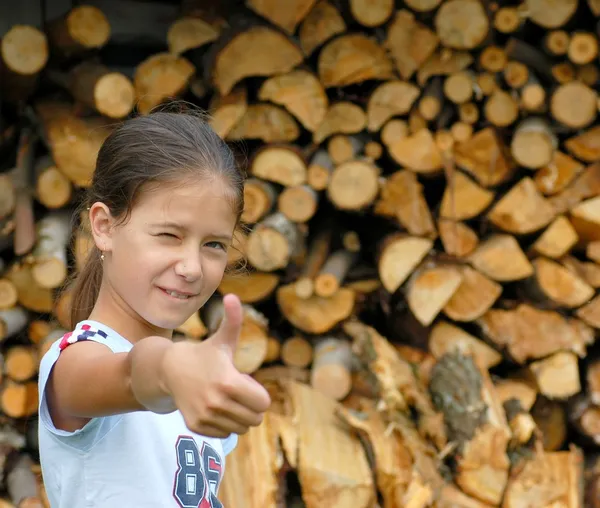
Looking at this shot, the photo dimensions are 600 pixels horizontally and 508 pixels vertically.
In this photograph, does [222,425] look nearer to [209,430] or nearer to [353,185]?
[209,430]

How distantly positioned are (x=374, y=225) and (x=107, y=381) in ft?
6.40

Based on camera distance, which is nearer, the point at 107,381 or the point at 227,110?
the point at 107,381

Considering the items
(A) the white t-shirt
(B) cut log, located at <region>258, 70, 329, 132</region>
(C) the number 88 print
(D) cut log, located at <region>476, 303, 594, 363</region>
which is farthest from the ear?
(D) cut log, located at <region>476, 303, 594, 363</region>

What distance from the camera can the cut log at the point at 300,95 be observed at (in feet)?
7.75

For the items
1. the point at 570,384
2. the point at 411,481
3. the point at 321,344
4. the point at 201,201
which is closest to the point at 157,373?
the point at 201,201

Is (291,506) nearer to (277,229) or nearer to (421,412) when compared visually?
(421,412)

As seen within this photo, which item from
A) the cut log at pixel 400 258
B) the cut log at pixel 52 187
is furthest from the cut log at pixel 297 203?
the cut log at pixel 52 187

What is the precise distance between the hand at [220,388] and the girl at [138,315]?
4.2 inches

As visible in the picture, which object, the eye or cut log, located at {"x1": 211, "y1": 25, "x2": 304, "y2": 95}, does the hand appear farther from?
cut log, located at {"x1": 211, "y1": 25, "x2": 304, "y2": 95}

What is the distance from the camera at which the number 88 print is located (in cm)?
102

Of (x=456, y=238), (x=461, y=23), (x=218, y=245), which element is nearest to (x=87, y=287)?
(x=218, y=245)

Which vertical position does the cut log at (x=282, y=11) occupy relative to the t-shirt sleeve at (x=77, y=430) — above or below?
below

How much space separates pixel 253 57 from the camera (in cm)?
230

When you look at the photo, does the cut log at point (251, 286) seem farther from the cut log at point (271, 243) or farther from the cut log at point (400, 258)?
the cut log at point (400, 258)
